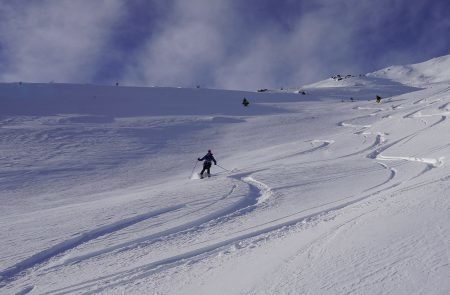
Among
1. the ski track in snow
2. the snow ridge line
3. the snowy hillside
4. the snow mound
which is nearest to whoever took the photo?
the snowy hillside

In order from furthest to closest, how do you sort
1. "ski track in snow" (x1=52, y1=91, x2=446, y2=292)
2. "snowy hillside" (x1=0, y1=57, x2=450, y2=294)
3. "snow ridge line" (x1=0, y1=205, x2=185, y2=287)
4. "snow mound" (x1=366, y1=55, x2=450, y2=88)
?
1. "snow mound" (x1=366, y1=55, x2=450, y2=88)
2. "snow ridge line" (x1=0, y1=205, x2=185, y2=287)
3. "ski track in snow" (x1=52, y1=91, x2=446, y2=292)
4. "snowy hillside" (x1=0, y1=57, x2=450, y2=294)

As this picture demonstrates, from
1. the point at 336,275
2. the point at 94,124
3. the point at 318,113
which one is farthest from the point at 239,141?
the point at 336,275

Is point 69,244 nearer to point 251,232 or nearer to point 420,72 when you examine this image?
point 251,232

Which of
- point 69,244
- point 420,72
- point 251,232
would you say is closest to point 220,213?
point 251,232

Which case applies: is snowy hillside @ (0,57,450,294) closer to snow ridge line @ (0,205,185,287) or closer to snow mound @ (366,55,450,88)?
snow ridge line @ (0,205,185,287)

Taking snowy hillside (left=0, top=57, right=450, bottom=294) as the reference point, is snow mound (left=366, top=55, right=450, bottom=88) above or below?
above

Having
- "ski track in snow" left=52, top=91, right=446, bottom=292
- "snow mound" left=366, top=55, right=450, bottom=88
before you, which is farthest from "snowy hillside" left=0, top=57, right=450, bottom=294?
"snow mound" left=366, top=55, right=450, bottom=88

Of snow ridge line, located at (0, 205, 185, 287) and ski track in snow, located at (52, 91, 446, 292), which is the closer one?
ski track in snow, located at (52, 91, 446, 292)

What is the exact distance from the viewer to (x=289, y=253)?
6.05m

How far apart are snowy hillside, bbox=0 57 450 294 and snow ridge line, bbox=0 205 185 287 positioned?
4 cm

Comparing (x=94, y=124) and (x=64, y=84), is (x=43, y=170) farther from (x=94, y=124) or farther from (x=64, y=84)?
(x=64, y=84)

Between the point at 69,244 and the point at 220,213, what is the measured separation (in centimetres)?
319

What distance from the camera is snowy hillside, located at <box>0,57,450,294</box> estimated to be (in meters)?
5.30

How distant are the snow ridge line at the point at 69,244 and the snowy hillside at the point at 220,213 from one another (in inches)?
1.4
